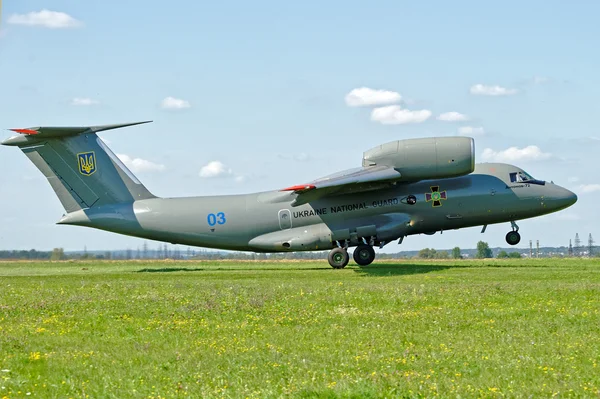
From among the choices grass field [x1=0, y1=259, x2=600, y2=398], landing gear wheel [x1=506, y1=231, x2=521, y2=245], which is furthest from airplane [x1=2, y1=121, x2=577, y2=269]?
grass field [x1=0, y1=259, x2=600, y2=398]

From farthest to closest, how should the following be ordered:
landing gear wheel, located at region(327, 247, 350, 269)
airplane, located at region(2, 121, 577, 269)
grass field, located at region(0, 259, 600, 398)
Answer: landing gear wheel, located at region(327, 247, 350, 269)
airplane, located at region(2, 121, 577, 269)
grass field, located at region(0, 259, 600, 398)

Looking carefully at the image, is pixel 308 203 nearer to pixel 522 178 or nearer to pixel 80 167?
pixel 522 178

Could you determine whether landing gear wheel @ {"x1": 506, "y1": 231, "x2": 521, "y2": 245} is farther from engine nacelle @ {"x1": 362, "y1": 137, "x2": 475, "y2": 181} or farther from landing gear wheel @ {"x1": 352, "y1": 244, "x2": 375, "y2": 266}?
landing gear wheel @ {"x1": 352, "y1": 244, "x2": 375, "y2": 266}

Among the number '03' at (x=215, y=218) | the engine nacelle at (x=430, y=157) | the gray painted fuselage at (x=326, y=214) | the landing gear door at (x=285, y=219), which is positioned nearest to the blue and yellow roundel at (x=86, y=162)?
the gray painted fuselage at (x=326, y=214)

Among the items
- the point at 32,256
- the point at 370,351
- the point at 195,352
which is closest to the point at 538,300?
the point at 370,351

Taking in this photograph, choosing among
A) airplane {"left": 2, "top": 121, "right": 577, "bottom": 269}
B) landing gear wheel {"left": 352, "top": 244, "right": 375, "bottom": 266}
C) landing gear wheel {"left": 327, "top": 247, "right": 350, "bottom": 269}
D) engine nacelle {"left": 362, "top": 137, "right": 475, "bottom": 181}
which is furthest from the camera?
landing gear wheel {"left": 352, "top": 244, "right": 375, "bottom": 266}

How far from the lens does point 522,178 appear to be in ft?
112

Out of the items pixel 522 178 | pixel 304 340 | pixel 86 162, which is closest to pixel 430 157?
pixel 522 178

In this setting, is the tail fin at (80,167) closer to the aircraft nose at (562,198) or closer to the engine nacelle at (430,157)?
the engine nacelle at (430,157)

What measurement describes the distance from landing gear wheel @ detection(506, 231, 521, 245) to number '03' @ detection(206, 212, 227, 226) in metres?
12.9

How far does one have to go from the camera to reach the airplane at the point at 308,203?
1309 inches

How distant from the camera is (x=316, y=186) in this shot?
104 feet

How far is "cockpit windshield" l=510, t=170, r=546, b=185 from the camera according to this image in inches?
1334

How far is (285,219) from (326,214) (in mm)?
1840
